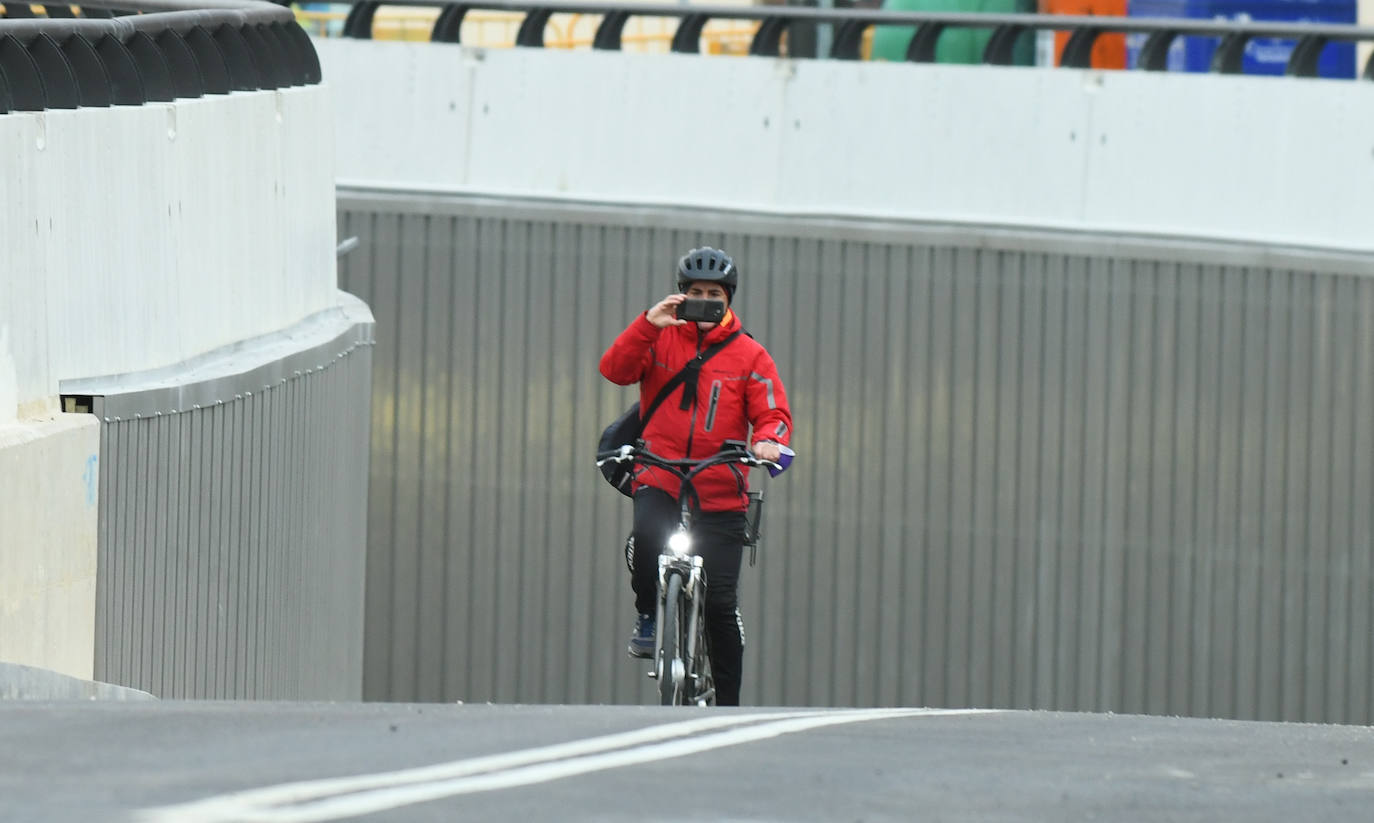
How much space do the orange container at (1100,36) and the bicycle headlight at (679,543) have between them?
882 centimetres

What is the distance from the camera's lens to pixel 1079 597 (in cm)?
1308

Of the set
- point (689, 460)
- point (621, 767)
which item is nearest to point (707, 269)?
point (689, 460)

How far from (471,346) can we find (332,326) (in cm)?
512

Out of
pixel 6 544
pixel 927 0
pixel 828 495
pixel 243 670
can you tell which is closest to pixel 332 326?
pixel 243 670

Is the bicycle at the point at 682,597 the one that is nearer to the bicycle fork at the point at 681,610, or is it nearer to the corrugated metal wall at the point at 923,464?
the bicycle fork at the point at 681,610

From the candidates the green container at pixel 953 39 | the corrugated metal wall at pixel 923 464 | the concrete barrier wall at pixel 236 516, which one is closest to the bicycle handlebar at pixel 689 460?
the concrete barrier wall at pixel 236 516

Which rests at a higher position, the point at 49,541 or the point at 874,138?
the point at 874,138

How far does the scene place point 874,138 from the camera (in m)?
13.6

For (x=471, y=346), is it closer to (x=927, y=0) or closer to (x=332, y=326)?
(x=332, y=326)

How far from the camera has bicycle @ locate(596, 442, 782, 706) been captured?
26.0ft

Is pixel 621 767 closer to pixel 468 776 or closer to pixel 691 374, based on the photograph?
pixel 468 776

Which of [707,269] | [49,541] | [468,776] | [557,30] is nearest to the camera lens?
[468,776]

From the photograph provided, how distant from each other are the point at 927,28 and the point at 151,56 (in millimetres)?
7004

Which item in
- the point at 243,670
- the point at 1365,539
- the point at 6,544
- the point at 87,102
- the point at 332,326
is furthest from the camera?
the point at 1365,539
